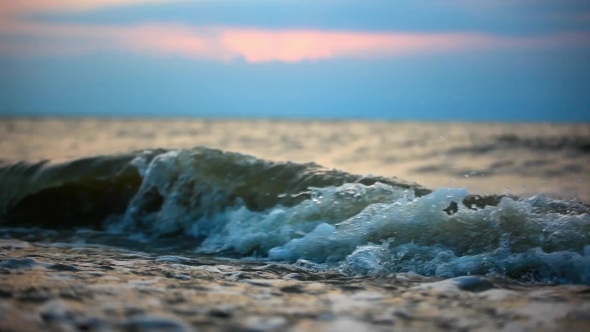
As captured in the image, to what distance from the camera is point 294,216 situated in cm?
569

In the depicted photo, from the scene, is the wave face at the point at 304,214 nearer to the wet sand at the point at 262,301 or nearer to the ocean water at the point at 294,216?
the ocean water at the point at 294,216

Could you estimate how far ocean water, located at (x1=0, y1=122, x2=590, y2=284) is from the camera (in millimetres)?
4234

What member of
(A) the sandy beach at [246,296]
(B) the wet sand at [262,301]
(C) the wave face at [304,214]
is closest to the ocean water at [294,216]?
(C) the wave face at [304,214]

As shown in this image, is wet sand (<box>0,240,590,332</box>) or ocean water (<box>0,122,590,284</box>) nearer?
wet sand (<box>0,240,590,332</box>)

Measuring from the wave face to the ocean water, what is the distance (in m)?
0.01

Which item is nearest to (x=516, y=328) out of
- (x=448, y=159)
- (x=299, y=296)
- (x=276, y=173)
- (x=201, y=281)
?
(x=299, y=296)

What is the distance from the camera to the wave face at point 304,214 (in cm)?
422

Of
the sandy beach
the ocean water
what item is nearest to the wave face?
the ocean water

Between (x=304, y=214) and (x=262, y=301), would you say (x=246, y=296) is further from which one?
(x=304, y=214)

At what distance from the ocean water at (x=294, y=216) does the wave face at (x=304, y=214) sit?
1 cm

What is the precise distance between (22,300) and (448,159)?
11.1m

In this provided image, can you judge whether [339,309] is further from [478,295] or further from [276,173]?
[276,173]

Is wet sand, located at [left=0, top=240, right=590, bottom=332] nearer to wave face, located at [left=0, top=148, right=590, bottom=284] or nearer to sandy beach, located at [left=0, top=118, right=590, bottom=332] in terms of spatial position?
sandy beach, located at [left=0, top=118, right=590, bottom=332]

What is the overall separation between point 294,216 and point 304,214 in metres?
0.10
